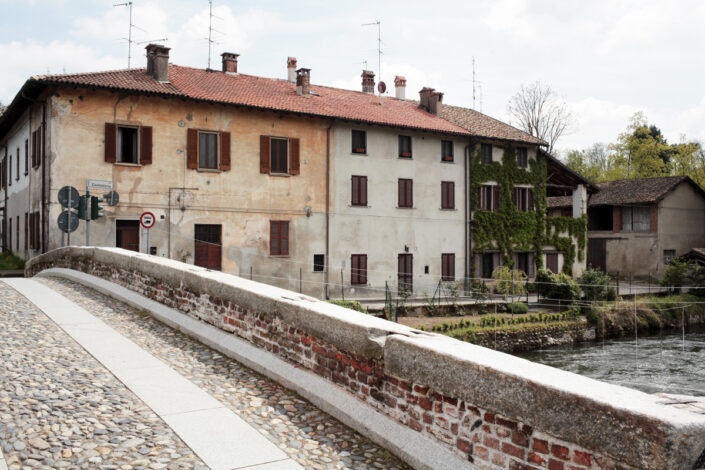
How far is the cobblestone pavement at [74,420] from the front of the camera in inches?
149

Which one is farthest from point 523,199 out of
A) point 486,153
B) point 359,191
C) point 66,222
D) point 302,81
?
point 66,222

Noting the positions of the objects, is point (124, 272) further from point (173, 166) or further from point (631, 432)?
point (173, 166)

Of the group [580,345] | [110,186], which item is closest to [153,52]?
[110,186]

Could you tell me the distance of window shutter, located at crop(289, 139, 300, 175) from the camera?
23.3 m

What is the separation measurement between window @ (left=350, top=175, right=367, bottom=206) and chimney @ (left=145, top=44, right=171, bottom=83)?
877cm

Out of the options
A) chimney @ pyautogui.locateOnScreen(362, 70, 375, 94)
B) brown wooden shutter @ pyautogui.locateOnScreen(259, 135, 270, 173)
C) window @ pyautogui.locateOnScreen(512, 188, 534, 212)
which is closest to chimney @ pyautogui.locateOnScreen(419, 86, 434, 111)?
chimney @ pyautogui.locateOnScreen(362, 70, 375, 94)

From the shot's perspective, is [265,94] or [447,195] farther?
[447,195]

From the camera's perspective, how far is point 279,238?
23.2 meters

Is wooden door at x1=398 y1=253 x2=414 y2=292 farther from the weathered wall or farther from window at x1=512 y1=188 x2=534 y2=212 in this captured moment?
window at x1=512 y1=188 x2=534 y2=212

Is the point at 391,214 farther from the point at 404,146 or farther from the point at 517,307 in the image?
the point at 517,307

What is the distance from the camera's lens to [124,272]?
34.8 feet

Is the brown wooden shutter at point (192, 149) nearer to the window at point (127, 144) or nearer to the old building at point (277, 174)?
the old building at point (277, 174)

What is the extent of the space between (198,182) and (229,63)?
7434 mm

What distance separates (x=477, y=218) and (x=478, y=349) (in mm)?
24777
